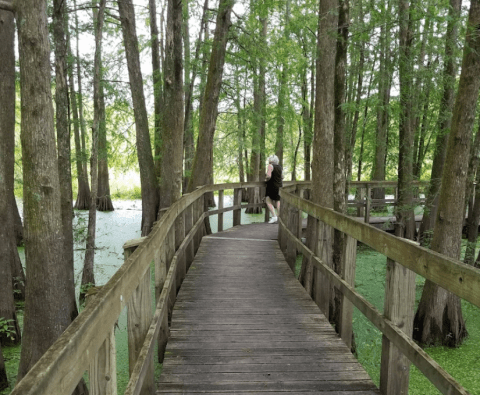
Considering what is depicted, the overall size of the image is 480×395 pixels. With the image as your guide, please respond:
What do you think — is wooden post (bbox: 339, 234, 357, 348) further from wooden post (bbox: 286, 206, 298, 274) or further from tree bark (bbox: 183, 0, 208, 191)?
tree bark (bbox: 183, 0, 208, 191)

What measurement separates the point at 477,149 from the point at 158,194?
26.8ft

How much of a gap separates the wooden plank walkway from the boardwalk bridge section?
0.04 ft

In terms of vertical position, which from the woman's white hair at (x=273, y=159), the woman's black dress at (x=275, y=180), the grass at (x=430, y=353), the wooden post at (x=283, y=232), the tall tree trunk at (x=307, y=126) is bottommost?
the grass at (x=430, y=353)

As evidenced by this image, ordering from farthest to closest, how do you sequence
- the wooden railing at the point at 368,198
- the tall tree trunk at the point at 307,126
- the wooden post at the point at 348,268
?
the tall tree trunk at the point at 307,126 < the wooden railing at the point at 368,198 < the wooden post at the point at 348,268

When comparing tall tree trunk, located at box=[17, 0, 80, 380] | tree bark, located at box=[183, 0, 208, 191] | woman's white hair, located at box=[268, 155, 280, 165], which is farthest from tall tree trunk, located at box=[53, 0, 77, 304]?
woman's white hair, located at box=[268, 155, 280, 165]

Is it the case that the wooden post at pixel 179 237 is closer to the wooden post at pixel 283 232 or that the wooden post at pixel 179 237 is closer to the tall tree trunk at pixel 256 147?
the wooden post at pixel 283 232

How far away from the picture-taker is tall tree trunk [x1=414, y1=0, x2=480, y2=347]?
617cm

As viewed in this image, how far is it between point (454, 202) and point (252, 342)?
4.26 m

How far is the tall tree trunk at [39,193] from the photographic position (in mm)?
4855

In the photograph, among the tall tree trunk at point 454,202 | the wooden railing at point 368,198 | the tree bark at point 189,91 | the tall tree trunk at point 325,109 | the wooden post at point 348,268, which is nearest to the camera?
the wooden post at point 348,268

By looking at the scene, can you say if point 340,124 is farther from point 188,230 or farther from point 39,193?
point 39,193

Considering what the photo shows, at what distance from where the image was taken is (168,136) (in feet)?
33.8

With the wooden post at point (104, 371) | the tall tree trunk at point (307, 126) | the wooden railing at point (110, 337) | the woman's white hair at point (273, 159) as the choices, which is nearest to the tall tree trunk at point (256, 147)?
the tall tree trunk at point (307, 126)

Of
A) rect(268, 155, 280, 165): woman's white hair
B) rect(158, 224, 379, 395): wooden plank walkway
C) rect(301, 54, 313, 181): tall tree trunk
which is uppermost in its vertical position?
rect(301, 54, 313, 181): tall tree trunk
